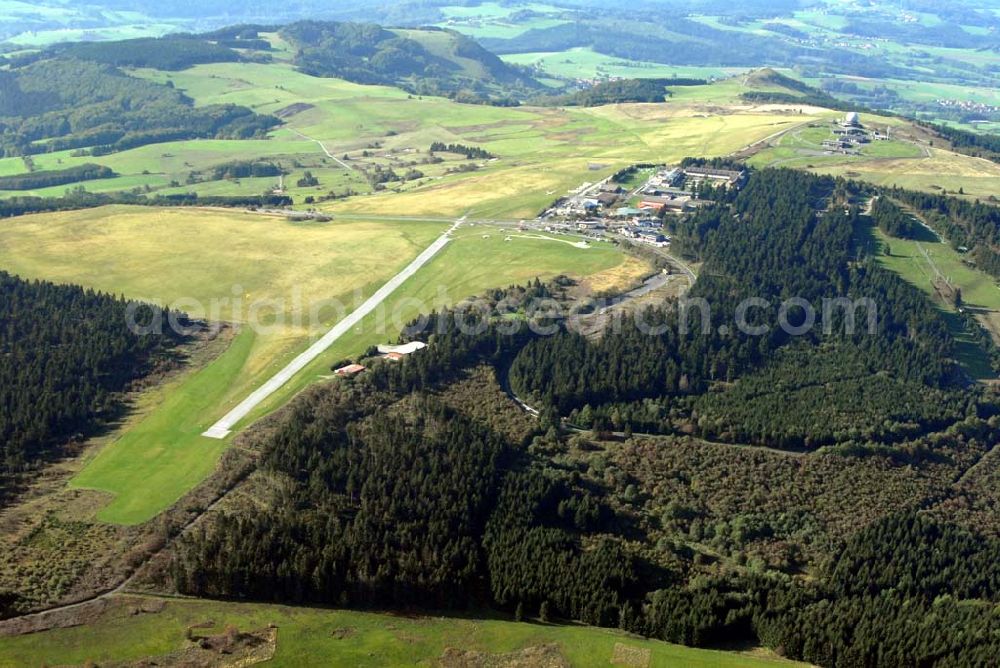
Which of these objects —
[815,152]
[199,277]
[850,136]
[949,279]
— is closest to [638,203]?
[949,279]

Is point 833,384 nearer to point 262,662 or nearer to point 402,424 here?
point 402,424

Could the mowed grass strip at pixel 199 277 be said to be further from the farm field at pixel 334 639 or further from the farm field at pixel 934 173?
the farm field at pixel 934 173

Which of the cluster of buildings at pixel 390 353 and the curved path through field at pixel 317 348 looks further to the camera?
the cluster of buildings at pixel 390 353

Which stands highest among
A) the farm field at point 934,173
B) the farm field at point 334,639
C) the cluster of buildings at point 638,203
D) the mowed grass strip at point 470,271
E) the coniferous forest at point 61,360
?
the farm field at point 934,173

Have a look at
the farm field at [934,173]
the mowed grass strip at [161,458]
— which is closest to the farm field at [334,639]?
the mowed grass strip at [161,458]

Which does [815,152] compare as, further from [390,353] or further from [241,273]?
[390,353]

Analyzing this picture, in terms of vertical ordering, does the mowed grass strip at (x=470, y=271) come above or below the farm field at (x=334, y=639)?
above

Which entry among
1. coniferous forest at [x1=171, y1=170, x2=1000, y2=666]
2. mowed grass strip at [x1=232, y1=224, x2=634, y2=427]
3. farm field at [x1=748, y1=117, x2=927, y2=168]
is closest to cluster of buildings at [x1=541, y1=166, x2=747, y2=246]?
mowed grass strip at [x1=232, y1=224, x2=634, y2=427]

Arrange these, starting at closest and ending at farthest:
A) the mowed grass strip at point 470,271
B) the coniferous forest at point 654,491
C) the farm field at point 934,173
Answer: the coniferous forest at point 654,491, the mowed grass strip at point 470,271, the farm field at point 934,173
